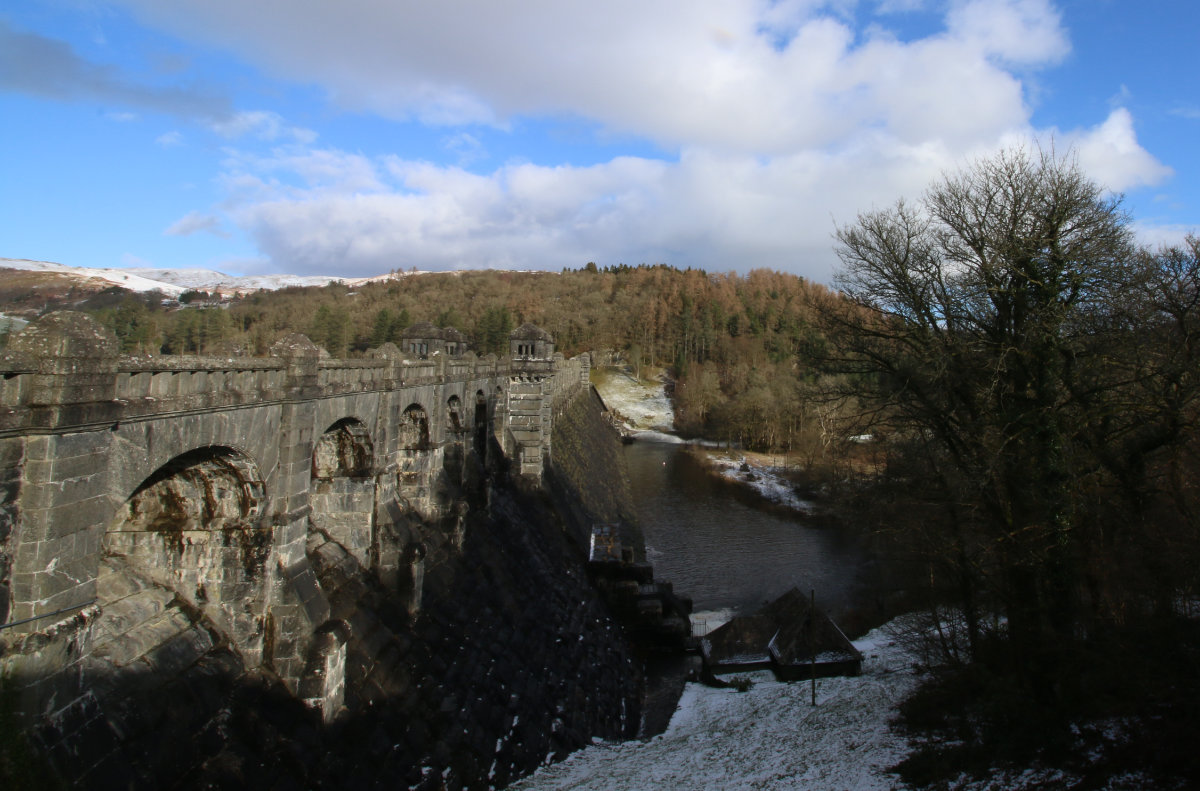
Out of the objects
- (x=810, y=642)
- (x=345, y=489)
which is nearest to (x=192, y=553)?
(x=345, y=489)

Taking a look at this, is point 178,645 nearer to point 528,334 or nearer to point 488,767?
point 488,767

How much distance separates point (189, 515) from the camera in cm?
806

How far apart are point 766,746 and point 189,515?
12.7m

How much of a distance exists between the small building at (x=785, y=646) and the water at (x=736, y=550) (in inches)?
232

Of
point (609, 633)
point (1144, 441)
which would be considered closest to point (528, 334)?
point (609, 633)

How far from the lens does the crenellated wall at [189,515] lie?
17.1 feet

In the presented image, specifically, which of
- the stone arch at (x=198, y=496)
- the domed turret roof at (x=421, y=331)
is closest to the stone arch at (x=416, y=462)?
the stone arch at (x=198, y=496)

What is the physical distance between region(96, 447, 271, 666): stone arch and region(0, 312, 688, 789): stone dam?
3 centimetres

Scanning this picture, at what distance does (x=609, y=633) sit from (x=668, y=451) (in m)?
47.9

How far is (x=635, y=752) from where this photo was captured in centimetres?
1459

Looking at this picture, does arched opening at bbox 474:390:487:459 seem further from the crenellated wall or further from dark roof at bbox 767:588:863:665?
dark roof at bbox 767:588:863:665

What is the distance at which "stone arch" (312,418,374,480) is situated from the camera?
490 inches

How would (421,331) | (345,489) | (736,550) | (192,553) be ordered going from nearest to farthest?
(192,553)
(345,489)
(421,331)
(736,550)

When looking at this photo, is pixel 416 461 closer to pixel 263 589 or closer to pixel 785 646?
pixel 263 589
